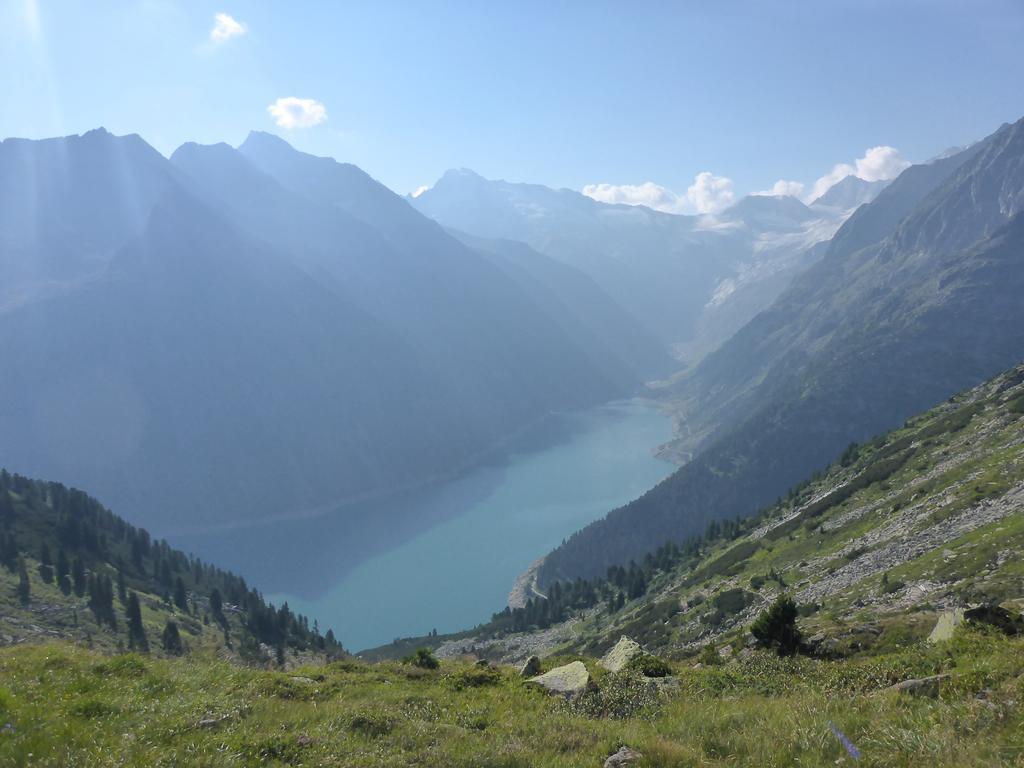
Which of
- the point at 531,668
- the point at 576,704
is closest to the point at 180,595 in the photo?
the point at 531,668

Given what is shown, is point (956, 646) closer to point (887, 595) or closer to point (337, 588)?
point (887, 595)

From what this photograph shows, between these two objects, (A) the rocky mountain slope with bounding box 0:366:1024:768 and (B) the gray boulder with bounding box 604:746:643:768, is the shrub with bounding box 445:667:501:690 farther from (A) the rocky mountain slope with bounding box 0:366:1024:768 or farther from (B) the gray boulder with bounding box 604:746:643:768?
(B) the gray boulder with bounding box 604:746:643:768

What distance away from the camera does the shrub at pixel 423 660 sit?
18.8m

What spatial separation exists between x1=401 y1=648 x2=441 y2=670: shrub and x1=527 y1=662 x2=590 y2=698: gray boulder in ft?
12.7

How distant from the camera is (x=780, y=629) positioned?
19734 millimetres

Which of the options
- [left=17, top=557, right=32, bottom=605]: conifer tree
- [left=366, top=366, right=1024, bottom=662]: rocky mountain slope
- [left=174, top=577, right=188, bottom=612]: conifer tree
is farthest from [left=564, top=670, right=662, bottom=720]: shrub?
[left=174, top=577, right=188, bottom=612]: conifer tree

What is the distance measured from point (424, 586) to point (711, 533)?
94.1 metres

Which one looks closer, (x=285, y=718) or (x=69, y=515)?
(x=285, y=718)

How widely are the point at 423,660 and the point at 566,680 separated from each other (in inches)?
219

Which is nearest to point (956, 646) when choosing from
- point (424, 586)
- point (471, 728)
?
point (471, 728)

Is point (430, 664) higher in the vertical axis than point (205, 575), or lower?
lower

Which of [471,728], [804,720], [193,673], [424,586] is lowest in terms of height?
[804,720]

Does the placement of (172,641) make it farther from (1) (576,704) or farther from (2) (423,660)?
(1) (576,704)

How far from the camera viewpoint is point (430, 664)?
18.9 metres
